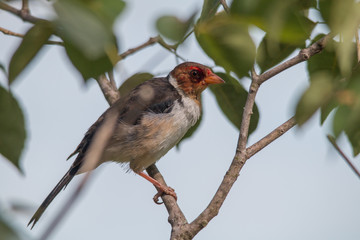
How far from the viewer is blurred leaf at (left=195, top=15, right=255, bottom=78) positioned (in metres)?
1.48

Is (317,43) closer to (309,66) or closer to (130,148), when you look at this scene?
(309,66)

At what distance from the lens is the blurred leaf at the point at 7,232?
0.83m

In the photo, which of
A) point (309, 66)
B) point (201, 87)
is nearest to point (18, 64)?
point (309, 66)

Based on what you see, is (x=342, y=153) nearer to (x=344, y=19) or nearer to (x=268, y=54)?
(x=344, y=19)

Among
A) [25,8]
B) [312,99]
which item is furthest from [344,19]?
[25,8]

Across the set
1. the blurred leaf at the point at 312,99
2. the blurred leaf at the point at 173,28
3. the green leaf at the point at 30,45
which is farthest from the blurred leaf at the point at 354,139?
the green leaf at the point at 30,45

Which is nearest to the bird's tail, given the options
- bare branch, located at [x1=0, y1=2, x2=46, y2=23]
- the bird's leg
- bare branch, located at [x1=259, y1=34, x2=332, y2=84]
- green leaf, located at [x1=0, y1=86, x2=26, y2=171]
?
the bird's leg

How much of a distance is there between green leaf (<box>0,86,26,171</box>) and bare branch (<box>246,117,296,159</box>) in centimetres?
207

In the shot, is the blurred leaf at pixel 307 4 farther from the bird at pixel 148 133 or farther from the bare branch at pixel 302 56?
the bird at pixel 148 133

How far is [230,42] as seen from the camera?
4.97 ft

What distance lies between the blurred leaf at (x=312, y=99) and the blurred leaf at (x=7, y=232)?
0.91m

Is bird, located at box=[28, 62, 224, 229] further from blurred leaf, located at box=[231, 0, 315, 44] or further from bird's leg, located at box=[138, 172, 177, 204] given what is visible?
blurred leaf, located at box=[231, 0, 315, 44]

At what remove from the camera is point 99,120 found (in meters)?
4.96

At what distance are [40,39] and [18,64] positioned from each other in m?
0.10
